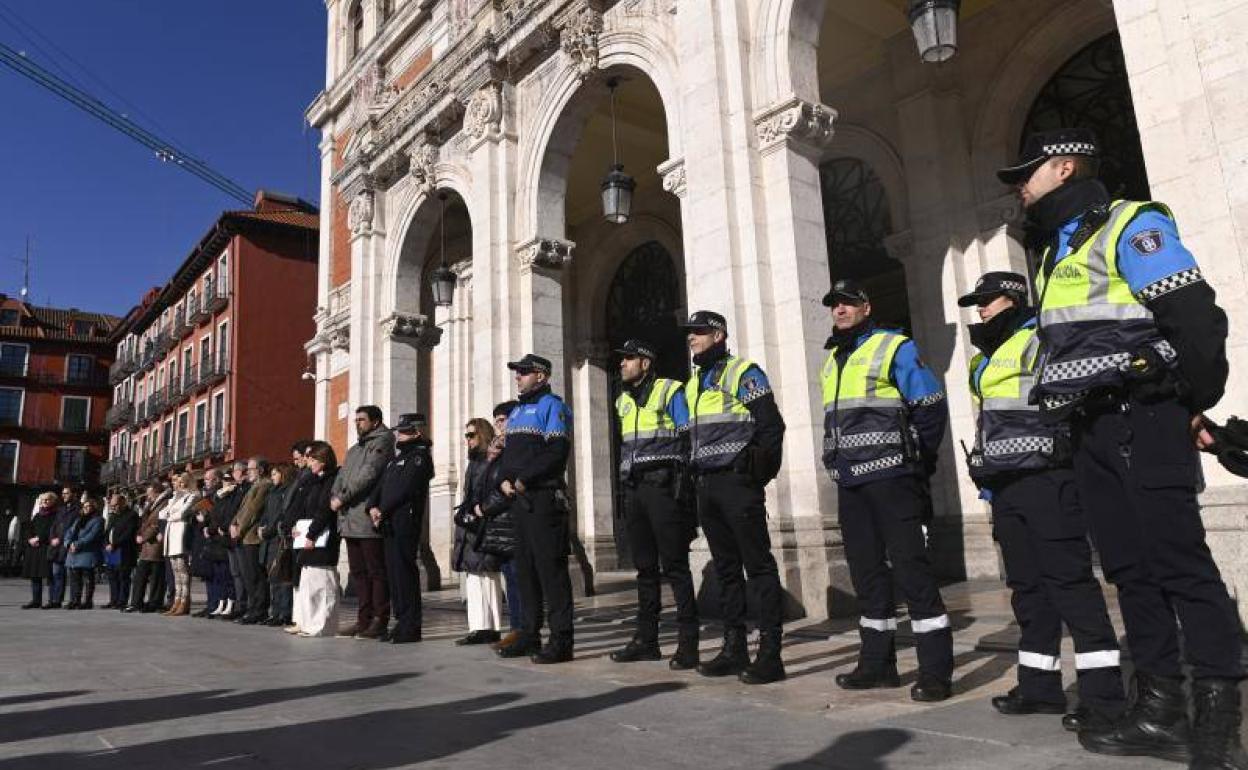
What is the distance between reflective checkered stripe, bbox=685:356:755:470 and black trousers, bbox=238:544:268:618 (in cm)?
627

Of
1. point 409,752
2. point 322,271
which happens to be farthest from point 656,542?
point 322,271

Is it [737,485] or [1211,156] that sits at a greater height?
[1211,156]

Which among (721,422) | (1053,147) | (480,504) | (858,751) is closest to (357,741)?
(858,751)

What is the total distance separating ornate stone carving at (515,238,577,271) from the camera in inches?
444

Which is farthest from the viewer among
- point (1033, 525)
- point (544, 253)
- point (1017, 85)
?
point (544, 253)

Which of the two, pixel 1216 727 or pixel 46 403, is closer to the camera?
pixel 1216 727

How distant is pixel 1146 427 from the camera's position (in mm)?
2637

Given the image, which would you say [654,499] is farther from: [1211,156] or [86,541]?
[86,541]

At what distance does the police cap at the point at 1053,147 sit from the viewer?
302 centimetres

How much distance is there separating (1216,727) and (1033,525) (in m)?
1.05

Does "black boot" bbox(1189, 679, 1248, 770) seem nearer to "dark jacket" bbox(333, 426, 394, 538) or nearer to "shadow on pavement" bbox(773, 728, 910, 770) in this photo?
"shadow on pavement" bbox(773, 728, 910, 770)

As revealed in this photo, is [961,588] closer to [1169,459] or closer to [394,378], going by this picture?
[1169,459]

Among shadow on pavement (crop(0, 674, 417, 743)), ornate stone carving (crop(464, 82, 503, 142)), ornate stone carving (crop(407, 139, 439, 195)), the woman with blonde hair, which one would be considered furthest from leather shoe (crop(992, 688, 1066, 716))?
ornate stone carving (crop(407, 139, 439, 195))

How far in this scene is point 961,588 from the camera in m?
8.42
